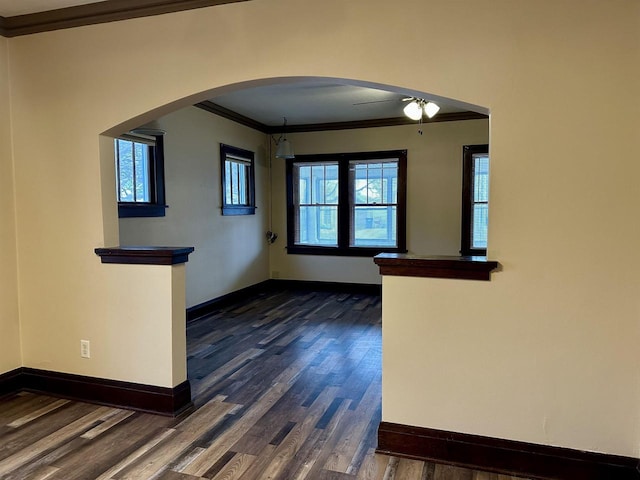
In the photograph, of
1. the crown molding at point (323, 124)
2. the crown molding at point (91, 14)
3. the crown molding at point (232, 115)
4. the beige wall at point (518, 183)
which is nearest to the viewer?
the beige wall at point (518, 183)

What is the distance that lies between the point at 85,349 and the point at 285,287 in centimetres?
427

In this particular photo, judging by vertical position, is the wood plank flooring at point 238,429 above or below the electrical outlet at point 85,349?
below

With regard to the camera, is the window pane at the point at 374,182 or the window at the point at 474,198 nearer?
the window at the point at 474,198

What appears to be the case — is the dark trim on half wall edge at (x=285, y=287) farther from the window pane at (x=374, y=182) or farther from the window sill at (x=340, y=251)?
the window pane at (x=374, y=182)

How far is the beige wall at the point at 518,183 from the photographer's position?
6.51ft

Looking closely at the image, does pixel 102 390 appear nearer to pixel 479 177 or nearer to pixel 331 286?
pixel 331 286

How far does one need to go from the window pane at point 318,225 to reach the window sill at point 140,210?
2750mm

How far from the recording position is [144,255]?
273cm

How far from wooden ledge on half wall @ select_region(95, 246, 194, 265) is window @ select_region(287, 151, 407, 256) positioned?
4138 mm

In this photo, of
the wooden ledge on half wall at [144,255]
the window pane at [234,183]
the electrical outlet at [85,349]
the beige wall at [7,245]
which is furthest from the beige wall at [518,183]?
the window pane at [234,183]

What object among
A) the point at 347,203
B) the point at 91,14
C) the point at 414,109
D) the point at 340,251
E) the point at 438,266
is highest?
the point at 91,14

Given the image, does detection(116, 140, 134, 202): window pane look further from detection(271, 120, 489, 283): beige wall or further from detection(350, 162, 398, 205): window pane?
detection(350, 162, 398, 205): window pane

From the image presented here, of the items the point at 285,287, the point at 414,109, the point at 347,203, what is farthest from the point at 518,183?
the point at 285,287

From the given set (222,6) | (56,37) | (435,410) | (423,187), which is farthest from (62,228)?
(423,187)
